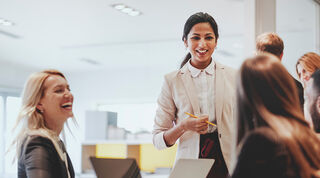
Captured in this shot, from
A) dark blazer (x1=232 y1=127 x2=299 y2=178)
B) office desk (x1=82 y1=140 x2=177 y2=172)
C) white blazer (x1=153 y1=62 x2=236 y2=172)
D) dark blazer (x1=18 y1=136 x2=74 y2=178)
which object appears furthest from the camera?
office desk (x1=82 y1=140 x2=177 y2=172)

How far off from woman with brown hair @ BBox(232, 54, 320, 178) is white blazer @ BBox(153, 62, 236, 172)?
2.39ft

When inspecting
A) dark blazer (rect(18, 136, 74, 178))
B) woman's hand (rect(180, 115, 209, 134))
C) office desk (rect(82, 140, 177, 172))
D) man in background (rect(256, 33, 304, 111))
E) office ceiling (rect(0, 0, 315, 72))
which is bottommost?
office desk (rect(82, 140, 177, 172))

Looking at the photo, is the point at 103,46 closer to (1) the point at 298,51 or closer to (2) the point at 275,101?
(1) the point at 298,51

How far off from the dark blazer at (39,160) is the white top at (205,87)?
28.5 inches

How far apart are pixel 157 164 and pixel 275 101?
18.9 ft

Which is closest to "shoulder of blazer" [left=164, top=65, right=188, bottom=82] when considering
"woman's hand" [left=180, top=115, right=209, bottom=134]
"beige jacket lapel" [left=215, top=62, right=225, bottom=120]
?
"beige jacket lapel" [left=215, top=62, right=225, bottom=120]

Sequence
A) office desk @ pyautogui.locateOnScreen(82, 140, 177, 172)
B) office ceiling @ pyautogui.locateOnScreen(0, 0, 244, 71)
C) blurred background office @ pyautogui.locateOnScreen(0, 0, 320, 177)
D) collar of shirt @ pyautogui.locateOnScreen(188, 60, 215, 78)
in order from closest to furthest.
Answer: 1. collar of shirt @ pyautogui.locateOnScreen(188, 60, 215, 78)
2. blurred background office @ pyautogui.locateOnScreen(0, 0, 320, 177)
3. office ceiling @ pyautogui.locateOnScreen(0, 0, 244, 71)
4. office desk @ pyautogui.locateOnScreen(82, 140, 177, 172)

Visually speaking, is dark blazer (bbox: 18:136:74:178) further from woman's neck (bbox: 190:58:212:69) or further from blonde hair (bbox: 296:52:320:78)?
blonde hair (bbox: 296:52:320:78)

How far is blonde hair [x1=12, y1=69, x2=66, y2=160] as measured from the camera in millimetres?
1786

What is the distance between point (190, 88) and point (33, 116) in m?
0.75

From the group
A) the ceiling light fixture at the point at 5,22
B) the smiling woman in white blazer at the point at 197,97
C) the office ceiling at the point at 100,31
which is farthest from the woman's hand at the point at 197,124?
the ceiling light fixture at the point at 5,22

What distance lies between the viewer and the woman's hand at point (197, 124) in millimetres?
1828

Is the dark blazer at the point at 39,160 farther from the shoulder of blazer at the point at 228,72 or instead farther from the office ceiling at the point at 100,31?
the office ceiling at the point at 100,31

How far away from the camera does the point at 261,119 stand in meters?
1.18
